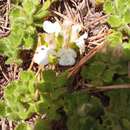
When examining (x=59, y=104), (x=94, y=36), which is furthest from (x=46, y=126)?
(x=94, y=36)

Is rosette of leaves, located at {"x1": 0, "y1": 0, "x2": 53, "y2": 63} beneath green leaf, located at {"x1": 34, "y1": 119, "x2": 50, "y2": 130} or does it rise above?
above

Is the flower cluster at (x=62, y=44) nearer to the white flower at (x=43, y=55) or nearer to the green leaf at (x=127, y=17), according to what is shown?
the white flower at (x=43, y=55)

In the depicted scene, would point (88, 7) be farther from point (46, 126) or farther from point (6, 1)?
point (46, 126)

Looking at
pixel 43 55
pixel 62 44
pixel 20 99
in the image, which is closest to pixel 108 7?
pixel 62 44

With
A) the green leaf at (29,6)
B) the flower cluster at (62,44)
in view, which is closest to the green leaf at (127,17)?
the flower cluster at (62,44)

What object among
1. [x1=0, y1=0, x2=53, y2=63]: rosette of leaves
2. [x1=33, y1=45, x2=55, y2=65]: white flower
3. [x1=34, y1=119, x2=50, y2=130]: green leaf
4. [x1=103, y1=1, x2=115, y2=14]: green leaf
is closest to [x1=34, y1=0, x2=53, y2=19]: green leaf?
[x1=0, y1=0, x2=53, y2=63]: rosette of leaves

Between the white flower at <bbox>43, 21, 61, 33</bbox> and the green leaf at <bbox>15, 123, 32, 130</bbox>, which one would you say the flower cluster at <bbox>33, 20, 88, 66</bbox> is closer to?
the white flower at <bbox>43, 21, 61, 33</bbox>

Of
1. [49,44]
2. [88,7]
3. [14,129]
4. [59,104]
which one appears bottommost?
[14,129]

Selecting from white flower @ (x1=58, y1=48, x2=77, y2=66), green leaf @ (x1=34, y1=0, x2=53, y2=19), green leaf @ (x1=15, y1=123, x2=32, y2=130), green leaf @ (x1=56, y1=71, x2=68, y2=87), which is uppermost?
green leaf @ (x1=34, y1=0, x2=53, y2=19)
